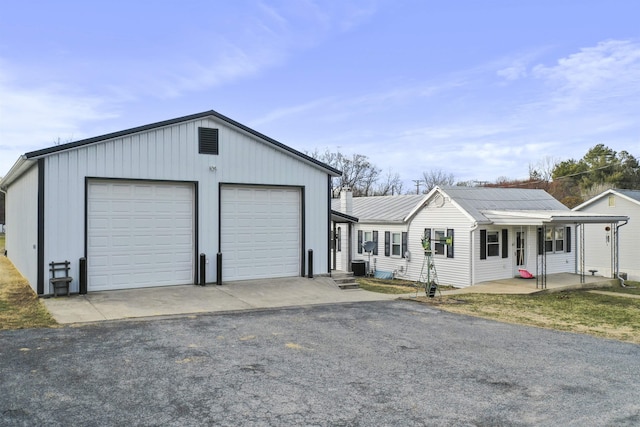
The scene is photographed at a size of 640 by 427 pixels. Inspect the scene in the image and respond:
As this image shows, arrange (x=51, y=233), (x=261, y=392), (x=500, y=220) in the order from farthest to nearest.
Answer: (x=500, y=220)
(x=51, y=233)
(x=261, y=392)

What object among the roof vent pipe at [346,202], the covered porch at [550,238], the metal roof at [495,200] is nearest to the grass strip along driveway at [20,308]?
the roof vent pipe at [346,202]

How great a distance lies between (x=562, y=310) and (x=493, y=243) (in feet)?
23.7

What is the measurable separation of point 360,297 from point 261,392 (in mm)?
7532

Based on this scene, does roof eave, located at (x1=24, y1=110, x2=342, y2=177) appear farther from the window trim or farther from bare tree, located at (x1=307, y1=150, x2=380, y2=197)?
bare tree, located at (x1=307, y1=150, x2=380, y2=197)

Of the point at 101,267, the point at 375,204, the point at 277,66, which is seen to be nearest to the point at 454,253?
the point at 375,204

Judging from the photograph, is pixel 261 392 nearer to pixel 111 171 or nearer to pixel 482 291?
pixel 111 171

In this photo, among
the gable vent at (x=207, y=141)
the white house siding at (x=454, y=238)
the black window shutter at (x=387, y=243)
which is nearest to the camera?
the gable vent at (x=207, y=141)

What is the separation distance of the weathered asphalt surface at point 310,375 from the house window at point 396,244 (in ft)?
45.6

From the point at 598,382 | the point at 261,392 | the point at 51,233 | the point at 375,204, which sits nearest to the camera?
the point at 261,392

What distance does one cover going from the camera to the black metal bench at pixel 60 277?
10.9 metres

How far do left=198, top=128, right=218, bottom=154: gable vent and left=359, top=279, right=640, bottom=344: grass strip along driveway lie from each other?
681 cm

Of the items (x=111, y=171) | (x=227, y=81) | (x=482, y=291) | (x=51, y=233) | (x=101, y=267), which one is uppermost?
(x=227, y=81)

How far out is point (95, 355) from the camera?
6.72 meters

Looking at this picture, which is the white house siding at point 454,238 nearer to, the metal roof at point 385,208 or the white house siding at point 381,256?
the white house siding at point 381,256
